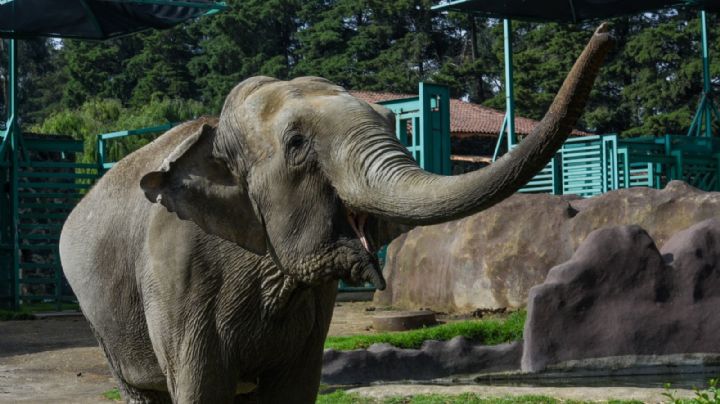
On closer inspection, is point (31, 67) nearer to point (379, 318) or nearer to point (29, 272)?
point (29, 272)

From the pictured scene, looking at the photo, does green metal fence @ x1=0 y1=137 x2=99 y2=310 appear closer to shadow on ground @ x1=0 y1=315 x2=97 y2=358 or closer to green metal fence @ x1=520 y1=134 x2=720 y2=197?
shadow on ground @ x1=0 y1=315 x2=97 y2=358

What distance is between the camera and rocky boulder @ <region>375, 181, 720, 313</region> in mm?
11594

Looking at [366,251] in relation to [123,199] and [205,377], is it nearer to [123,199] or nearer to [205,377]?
[205,377]

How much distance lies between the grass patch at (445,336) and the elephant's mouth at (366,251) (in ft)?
20.1

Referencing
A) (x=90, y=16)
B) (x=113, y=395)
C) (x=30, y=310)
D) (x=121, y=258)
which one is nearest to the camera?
(x=121, y=258)

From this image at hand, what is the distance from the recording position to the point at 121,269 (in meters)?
3.91

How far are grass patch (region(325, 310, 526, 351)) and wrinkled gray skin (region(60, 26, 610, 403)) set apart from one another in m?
5.14

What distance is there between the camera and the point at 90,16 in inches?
634

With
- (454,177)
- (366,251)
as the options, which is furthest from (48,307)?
(454,177)

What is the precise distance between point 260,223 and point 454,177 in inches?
33.5

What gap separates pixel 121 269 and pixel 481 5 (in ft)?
48.2

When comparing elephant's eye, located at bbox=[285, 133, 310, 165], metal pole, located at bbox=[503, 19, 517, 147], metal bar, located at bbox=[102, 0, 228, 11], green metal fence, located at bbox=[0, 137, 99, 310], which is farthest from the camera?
metal pole, located at bbox=[503, 19, 517, 147]

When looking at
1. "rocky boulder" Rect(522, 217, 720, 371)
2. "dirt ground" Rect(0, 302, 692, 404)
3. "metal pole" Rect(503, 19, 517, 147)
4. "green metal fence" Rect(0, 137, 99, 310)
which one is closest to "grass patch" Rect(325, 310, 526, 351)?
"rocky boulder" Rect(522, 217, 720, 371)

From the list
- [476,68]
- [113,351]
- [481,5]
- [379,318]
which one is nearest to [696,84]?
[476,68]
